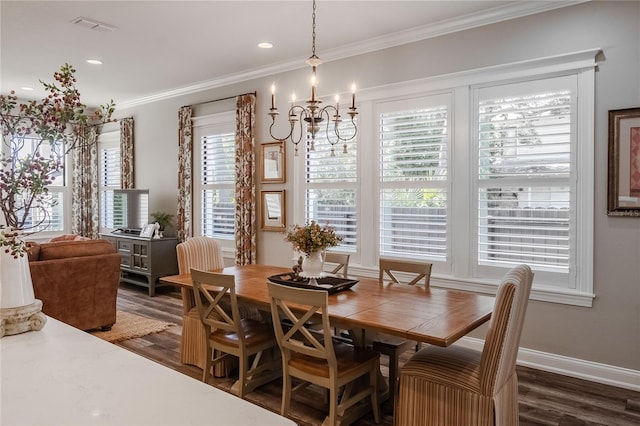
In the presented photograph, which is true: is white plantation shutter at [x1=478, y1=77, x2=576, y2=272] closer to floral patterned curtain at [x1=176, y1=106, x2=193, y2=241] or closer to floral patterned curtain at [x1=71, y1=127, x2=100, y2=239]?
floral patterned curtain at [x1=176, y1=106, x2=193, y2=241]

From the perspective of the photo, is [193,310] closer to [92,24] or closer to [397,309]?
[397,309]

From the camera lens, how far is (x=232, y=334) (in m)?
3.21

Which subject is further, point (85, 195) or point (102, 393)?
point (85, 195)

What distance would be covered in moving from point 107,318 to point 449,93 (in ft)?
13.6

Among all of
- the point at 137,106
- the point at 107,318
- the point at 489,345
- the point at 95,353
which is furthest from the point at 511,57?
the point at 137,106

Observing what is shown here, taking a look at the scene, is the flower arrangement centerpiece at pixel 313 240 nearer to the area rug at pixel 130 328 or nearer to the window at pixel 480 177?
the window at pixel 480 177

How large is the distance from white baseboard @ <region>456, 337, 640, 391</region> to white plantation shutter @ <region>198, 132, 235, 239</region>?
3903 millimetres

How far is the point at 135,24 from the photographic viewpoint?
409cm

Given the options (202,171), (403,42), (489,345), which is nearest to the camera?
(489,345)

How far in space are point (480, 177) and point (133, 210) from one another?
5356mm

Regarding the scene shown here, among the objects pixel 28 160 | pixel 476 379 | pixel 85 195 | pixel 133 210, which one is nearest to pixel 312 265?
pixel 476 379

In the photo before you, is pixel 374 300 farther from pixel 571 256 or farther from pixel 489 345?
pixel 571 256

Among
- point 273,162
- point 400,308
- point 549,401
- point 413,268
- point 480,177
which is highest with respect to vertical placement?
point 273,162

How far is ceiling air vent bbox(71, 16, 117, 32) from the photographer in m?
3.99
